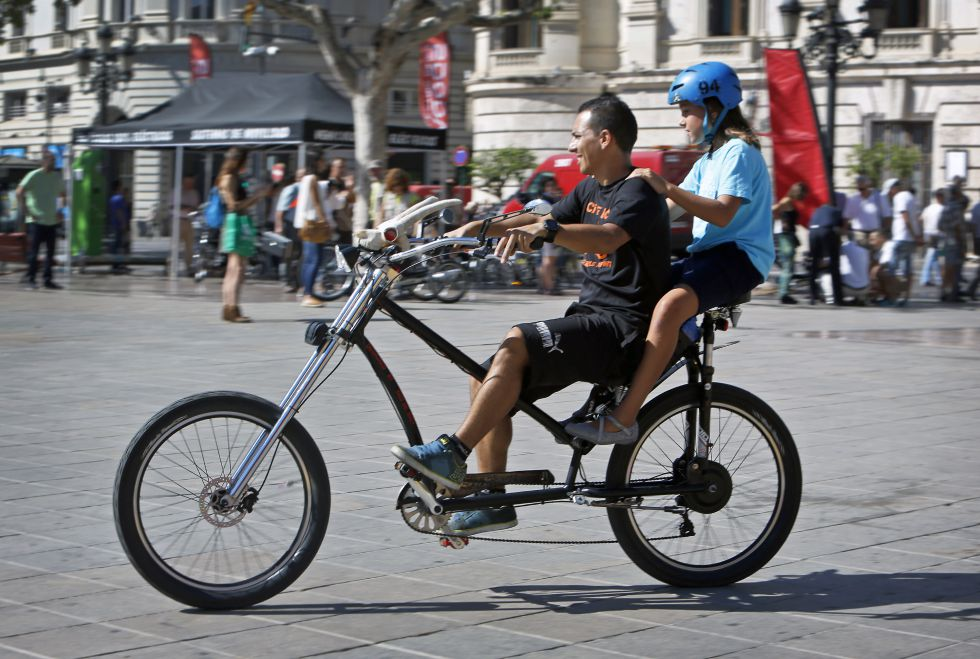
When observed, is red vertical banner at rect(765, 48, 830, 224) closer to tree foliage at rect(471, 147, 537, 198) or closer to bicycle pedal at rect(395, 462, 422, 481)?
bicycle pedal at rect(395, 462, 422, 481)

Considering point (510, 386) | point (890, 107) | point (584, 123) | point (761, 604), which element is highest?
point (890, 107)

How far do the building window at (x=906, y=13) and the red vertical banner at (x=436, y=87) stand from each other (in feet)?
35.4

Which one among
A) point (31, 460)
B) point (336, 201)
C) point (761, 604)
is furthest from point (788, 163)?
point (761, 604)

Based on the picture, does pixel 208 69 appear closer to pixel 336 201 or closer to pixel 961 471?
pixel 336 201

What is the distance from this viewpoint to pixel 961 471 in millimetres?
7137

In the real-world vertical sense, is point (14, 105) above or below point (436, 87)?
above

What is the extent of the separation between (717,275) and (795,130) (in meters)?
14.5

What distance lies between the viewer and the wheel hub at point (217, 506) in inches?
178

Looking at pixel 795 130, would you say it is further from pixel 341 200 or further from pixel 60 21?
pixel 60 21

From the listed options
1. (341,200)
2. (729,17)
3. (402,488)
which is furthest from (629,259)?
(729,17)

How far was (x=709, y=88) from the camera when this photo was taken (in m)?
5.03

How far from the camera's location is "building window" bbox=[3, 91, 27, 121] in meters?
54.2

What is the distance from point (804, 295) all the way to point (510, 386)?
16691mm

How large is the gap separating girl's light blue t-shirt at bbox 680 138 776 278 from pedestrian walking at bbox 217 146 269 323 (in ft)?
32.5
